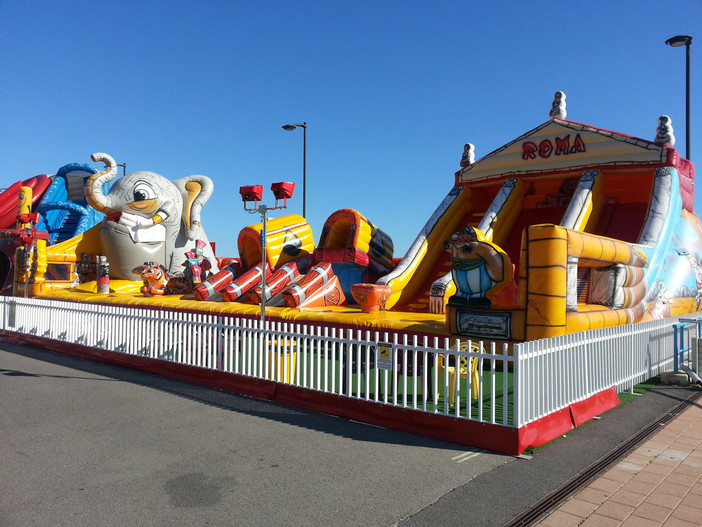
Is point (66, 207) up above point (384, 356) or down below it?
above

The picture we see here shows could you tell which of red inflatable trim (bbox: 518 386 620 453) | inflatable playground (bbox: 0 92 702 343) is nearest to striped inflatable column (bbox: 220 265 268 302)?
inflatable playground (bbox: 0 92 702 343)

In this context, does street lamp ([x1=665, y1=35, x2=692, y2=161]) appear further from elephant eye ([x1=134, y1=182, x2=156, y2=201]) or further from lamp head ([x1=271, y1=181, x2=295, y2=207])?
elephant eye ([x1=134, y1=182, x2=156, y2=201])

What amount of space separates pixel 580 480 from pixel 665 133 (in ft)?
32.9

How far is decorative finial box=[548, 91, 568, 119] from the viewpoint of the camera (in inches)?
520

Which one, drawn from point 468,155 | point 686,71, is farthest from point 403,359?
point 686,71

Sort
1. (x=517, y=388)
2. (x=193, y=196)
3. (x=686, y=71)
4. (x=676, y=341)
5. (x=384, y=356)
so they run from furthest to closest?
(x=193, y=196) → (x=686, y=71) → (x=676, y=341) → (x=384, y=356) → (x=517, y=388)

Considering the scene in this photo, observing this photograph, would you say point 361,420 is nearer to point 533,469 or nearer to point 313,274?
point 533,469

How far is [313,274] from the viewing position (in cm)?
1233

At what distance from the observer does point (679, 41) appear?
507 inches

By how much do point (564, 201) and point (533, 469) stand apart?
10539 millimetres

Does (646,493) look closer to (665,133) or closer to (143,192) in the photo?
(665,133)

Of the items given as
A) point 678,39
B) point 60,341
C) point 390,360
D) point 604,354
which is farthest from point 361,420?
point 678,39

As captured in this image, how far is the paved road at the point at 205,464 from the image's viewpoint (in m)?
3.77

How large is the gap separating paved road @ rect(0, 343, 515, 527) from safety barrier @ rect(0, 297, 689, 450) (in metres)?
0.52
